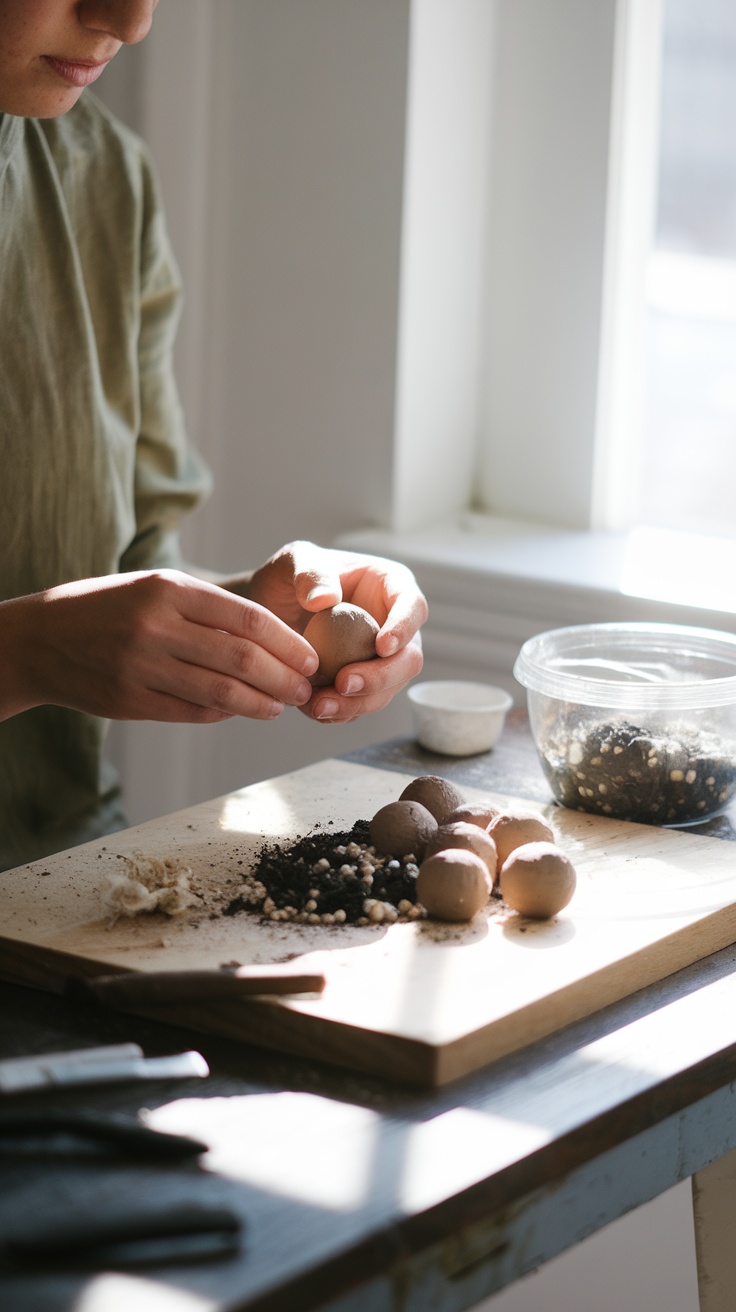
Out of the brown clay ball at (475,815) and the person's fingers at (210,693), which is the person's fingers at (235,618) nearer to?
the person's fingers at (210,693)

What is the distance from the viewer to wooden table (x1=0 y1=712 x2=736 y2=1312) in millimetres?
745

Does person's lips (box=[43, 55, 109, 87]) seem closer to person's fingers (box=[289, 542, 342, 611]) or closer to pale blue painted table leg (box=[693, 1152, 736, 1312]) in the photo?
person's fingers (box=[289, 542, 342, 611])

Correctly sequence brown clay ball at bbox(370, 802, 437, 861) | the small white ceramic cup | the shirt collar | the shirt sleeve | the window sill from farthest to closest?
the window sill → the shirt sleeve → the small white ceramic cup → the shirt collar → brown clay ball at bbox(370, 802, 437, 861)

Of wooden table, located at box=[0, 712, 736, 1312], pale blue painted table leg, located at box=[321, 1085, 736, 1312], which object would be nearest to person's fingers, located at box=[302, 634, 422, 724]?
wooden table, located at box=[0, 712, 736, 1312]

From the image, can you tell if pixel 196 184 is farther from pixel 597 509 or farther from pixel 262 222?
pixel 597 509

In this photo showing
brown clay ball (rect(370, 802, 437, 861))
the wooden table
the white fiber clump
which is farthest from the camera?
brown clay ball (rect(370, 802, 437, 861))

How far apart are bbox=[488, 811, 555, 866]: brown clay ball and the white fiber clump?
9.8 inches

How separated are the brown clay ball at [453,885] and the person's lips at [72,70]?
718mm

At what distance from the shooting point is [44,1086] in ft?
2.82

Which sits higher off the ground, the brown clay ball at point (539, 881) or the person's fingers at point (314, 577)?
the person's fingers at point (314, 577)

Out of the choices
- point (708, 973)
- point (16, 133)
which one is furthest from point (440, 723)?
point (16, 133)

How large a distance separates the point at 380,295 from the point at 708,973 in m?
1.29

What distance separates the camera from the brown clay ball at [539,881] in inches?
44.0

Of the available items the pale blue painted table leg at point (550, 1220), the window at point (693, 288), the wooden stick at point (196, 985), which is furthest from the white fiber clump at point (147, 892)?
the window at point (693, 288)
